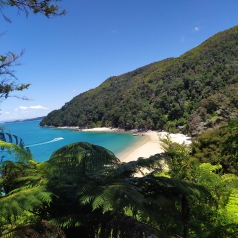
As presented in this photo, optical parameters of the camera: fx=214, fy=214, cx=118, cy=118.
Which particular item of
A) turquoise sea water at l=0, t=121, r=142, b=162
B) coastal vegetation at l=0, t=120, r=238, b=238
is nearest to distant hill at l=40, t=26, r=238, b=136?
turquoise sea water at l=0, t=121, r=142, b=162

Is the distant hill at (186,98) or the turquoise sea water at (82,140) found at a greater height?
the distant hill at (186,98)

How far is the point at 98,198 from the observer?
4.77 ft

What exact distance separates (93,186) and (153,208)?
59cm

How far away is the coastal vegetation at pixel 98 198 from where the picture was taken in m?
1.54

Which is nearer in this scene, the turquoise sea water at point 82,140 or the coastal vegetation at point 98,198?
the coastal vegetation at point 98,198

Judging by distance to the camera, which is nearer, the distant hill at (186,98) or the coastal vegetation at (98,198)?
the coastal vegetation at (98,198)

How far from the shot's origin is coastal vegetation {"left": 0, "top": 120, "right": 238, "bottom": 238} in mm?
1542

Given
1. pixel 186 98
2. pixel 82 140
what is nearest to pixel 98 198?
pixel 82 140

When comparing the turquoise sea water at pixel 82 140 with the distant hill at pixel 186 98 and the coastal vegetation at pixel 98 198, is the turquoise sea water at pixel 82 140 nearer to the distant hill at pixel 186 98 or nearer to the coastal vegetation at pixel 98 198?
the distant hill at pixel 186 98

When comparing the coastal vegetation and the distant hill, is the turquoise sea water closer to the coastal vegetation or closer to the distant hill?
the distant hill

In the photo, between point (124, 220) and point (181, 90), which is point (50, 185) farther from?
point (181, 90)

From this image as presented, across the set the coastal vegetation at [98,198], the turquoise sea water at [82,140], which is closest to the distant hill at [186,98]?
the turquoise sea water at [82,140]

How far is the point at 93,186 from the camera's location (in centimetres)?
172

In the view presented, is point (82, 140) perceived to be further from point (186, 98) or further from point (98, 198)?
point (98, 198)
